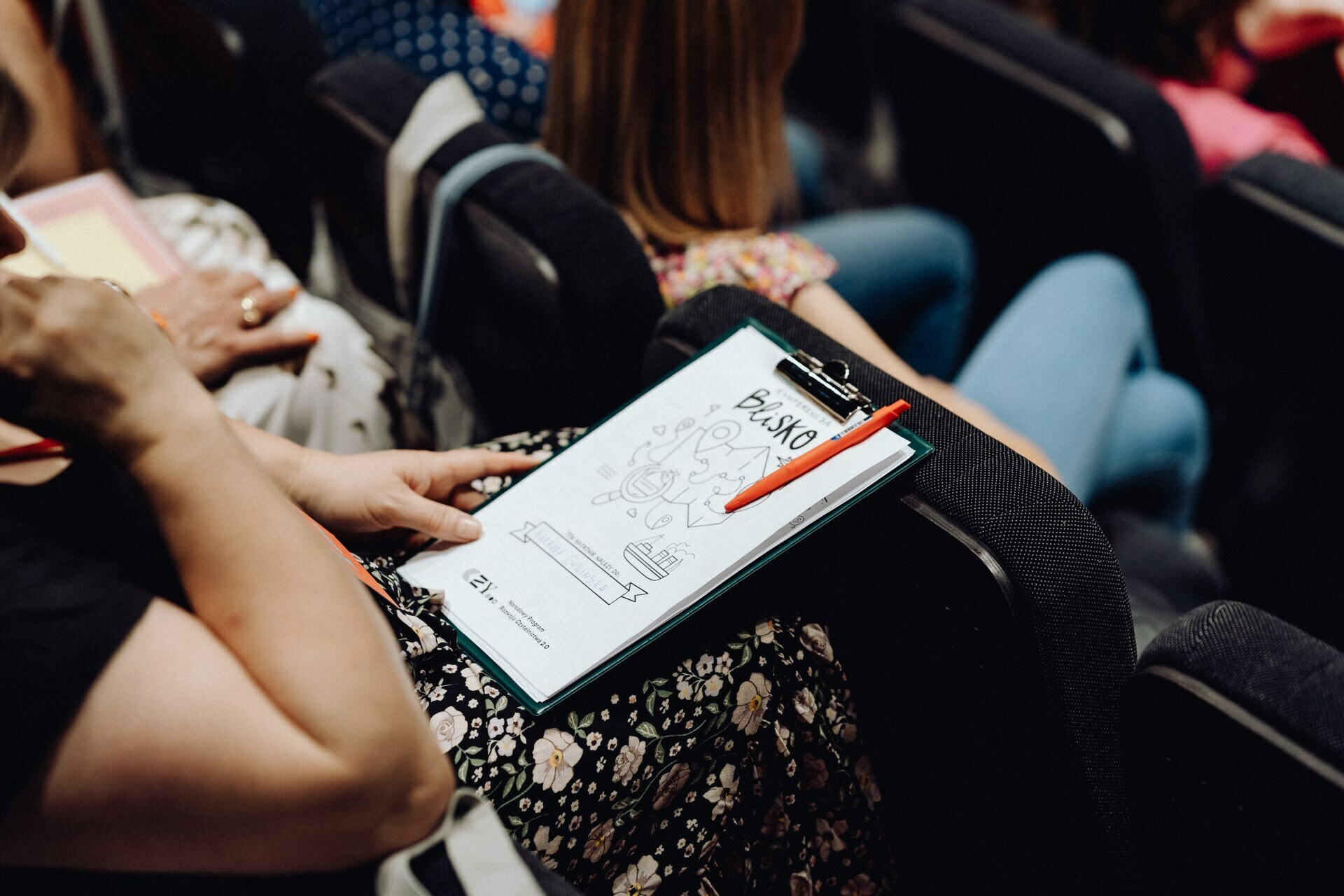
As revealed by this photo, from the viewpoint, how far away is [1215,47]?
165 centimetres

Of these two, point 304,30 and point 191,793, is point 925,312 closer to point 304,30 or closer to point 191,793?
point 304,30

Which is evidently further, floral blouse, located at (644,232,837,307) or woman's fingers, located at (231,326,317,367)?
floral blouse, located at (644,232,837,307)

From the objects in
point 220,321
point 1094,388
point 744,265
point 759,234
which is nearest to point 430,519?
point 220,321

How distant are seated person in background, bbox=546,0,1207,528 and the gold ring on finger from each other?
0.42 meters

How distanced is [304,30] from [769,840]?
1.19 metres

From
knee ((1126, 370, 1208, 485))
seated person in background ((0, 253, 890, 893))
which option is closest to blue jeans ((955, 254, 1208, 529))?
knee ((1126, 370, 1208, 485))

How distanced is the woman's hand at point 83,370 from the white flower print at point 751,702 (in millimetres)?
428

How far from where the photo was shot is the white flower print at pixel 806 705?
2.57 feet

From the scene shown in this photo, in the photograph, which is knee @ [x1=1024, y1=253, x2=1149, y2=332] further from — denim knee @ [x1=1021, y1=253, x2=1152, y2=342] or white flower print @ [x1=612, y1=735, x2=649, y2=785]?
white flower print @ [x1=612, y1=735, x2=649, y2=785]

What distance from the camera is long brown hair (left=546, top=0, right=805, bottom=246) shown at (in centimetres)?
108

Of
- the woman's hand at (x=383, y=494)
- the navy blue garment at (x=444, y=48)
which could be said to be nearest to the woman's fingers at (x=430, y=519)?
the woman's hand at (x=383, y=494)

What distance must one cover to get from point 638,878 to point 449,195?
2.10 ft

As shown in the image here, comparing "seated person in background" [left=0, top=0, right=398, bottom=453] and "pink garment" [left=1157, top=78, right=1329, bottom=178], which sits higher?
"pink garment" [left=1157, top=78, right=1329, bottom=178]

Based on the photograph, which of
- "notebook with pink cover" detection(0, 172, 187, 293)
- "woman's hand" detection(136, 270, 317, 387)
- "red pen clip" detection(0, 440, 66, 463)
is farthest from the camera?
"notebook with pink cover" detection(0, 172, 187, 293)
